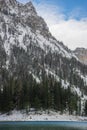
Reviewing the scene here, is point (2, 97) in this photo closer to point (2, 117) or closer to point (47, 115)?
point (2, 117)

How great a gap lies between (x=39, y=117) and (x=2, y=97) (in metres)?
24.8

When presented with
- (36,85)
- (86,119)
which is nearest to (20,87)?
(36,85)

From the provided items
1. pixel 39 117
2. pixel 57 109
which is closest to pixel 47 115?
pixel 39 117

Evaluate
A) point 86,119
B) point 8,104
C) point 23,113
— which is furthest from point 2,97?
point 86,119

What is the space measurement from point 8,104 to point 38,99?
45.2ft

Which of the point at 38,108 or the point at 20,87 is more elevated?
the point at 20,87

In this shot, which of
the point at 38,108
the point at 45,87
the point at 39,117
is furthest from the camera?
the point at 45,87

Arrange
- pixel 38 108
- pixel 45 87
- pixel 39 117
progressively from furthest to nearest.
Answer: pixel 45 87 → pixel 38 108 → pixel 39 117

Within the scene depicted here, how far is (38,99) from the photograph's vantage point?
16025 cm

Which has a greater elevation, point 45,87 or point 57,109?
point 45,87

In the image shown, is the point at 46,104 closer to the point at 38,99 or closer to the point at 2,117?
the point at 38,99

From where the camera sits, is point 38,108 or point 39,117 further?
point 38,108

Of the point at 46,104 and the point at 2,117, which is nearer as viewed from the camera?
the point at 2,117

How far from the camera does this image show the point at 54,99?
170m
